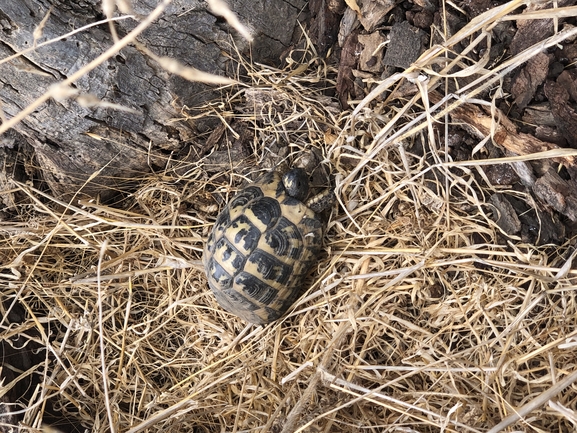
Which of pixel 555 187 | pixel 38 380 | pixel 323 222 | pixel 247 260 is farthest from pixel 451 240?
pixel 38 380

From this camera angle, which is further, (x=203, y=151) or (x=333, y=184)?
(x=203, y=151)

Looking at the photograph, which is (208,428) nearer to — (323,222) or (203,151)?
(323,222)

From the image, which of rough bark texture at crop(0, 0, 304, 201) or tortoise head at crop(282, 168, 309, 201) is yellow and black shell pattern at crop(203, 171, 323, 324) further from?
rough bark texture at crop(0, 0, 304, 201)

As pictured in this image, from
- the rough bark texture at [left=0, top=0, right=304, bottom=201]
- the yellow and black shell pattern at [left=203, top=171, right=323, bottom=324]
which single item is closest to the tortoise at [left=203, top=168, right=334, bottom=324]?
the yellow and black shell pattern at [left=203, top=171, right=323, bottom=324]

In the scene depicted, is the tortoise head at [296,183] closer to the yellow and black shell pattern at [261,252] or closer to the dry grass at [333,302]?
the yellow and black shell pattern at [261,252]

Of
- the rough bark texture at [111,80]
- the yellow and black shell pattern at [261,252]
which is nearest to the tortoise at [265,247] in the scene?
the yellow and black shell pattern at [261,252]

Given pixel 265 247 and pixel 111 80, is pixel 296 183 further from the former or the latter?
pixel 111 80

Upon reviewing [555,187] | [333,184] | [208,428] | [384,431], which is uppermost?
[555,187]
